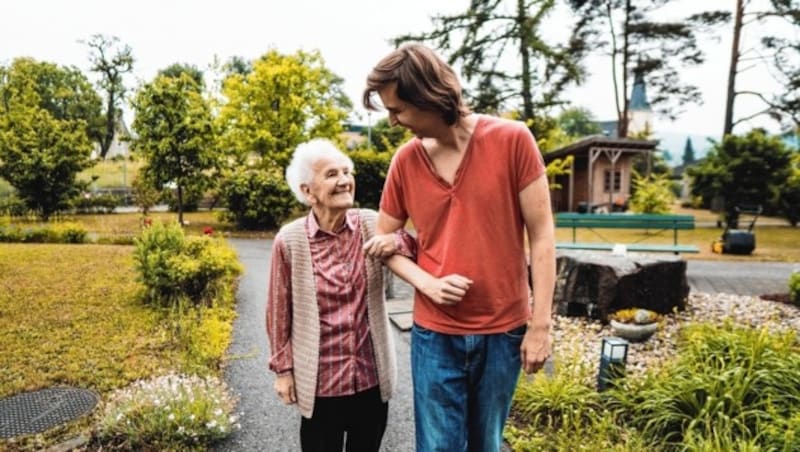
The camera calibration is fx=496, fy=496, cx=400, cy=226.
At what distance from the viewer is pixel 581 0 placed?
68.0 feet

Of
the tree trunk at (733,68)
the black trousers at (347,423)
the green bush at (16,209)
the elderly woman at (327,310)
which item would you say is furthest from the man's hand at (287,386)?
the tree trunk at (733,68)

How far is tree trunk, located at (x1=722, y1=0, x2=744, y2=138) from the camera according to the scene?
1853cm

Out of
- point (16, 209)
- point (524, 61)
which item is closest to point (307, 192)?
point (524, 61)

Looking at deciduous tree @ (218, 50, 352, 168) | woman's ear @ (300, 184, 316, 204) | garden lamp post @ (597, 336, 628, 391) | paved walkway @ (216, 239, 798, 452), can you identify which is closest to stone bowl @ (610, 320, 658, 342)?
garden lamp post @ (597, 336, 628, 391)

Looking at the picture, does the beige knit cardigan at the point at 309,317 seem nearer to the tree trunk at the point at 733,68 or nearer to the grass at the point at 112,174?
the tree trunk at the point at 733,68

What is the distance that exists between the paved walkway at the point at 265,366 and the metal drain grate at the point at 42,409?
3.39ft

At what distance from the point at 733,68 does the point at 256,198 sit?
1869 cm

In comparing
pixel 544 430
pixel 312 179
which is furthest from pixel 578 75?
pixel 312 179

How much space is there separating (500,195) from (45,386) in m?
4.13

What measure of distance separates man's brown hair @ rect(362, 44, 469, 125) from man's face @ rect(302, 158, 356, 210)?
1.70 feet

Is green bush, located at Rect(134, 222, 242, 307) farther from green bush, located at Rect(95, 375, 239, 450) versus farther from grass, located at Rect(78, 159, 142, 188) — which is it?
grass, located at Rect(78, 159, 142, 188)

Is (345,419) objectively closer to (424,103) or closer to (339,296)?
(339,296)

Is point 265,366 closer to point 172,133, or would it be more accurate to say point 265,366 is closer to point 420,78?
point 420,78

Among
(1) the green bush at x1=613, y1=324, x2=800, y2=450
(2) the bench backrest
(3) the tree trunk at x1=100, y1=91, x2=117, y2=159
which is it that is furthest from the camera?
(3) the tree trunk at x1=100, y1=91, x2=117, y2=159
